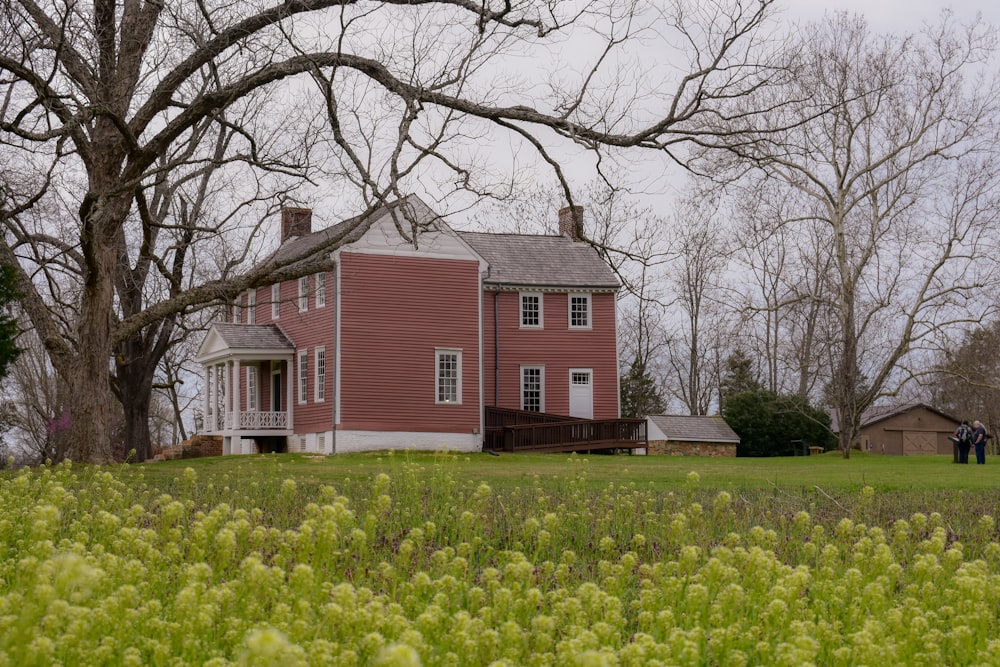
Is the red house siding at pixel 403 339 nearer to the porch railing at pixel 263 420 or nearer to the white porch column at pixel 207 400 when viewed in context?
the porch railing at pixel 263 420

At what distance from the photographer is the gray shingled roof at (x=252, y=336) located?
3928 centimetres

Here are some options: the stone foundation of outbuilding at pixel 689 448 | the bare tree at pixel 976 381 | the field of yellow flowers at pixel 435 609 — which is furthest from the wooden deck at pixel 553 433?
the field of yellow flowers at pixel 435 609

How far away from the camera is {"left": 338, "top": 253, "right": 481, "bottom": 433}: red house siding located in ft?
121

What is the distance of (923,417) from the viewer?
6975 centimetres

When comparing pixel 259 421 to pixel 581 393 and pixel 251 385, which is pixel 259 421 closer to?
pixel 251 385

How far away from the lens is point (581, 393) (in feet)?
139

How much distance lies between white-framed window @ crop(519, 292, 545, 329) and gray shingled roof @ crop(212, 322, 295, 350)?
830 cm

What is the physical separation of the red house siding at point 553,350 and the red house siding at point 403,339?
2.83 meters

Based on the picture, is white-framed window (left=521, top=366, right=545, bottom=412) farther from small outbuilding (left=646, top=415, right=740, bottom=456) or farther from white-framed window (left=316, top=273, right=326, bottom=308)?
white-framed window (left=316, top=273, right=326, bottom=308)

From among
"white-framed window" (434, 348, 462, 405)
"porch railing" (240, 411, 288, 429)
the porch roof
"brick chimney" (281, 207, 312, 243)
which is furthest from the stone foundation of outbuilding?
"brick chimney" (281, 207, 312, 243)

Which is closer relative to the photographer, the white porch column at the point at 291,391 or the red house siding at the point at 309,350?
the red house siding at the point at 309,350

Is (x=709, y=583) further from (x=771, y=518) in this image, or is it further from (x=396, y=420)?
(x=396, y=420)

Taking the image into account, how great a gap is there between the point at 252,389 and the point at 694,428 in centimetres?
1790

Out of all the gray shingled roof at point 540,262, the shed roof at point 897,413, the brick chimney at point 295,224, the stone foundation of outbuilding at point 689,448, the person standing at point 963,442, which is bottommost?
the stone foundation of outbuilding at point 689,448
